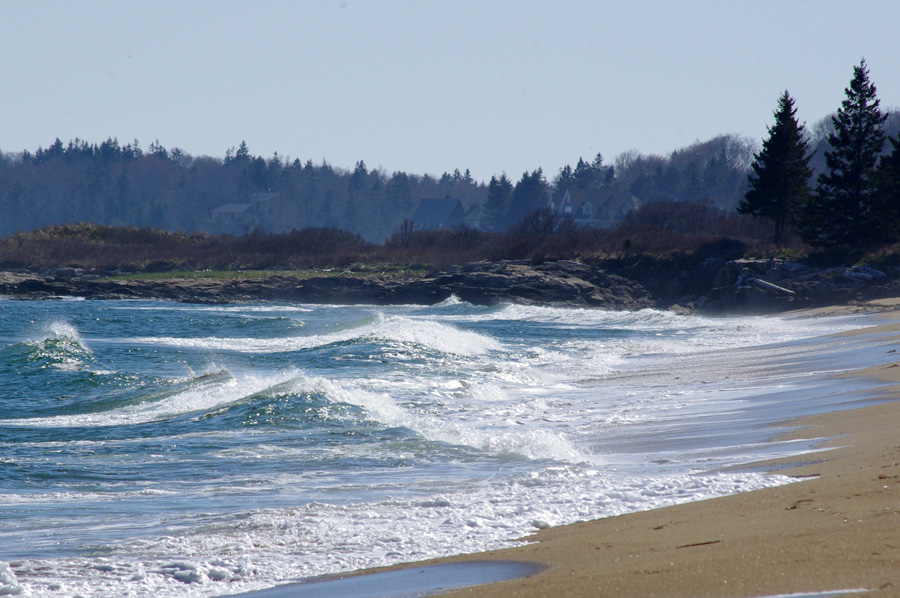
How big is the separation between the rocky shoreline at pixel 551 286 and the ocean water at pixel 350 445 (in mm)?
13564

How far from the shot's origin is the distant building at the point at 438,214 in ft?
349

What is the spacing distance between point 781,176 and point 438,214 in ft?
238

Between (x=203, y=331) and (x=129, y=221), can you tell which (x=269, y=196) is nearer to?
(x=129, y=221)

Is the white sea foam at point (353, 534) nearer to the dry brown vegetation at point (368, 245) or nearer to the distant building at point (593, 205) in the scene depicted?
the dry brown vegetation at point (368, 245)

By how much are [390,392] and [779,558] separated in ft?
34.5

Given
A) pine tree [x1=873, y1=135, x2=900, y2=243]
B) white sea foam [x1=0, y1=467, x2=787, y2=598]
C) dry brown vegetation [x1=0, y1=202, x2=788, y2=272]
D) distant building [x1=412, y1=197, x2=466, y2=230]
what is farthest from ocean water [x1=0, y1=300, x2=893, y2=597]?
distant building [x1=412, y1=197, x2=466, y2=230]

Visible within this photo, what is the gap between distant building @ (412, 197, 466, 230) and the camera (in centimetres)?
10650

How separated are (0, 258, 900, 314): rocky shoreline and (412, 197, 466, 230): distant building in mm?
58691

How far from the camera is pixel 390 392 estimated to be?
14.2 m

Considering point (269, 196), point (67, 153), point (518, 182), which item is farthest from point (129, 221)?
point (518, 182)

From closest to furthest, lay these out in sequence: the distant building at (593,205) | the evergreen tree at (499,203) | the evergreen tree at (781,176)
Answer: the evergreen tree at (781,176)
the distant building at (593,205)
the evergreen tree at (499,203)

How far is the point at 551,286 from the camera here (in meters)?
41.8

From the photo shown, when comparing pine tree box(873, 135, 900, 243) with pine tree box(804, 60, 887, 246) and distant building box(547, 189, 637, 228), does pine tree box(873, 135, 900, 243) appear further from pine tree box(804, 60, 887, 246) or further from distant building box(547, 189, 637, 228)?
distant building box(547, 189, 637, 228)

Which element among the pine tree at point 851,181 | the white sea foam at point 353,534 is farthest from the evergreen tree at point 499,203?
the white sea foam at point 353,534
